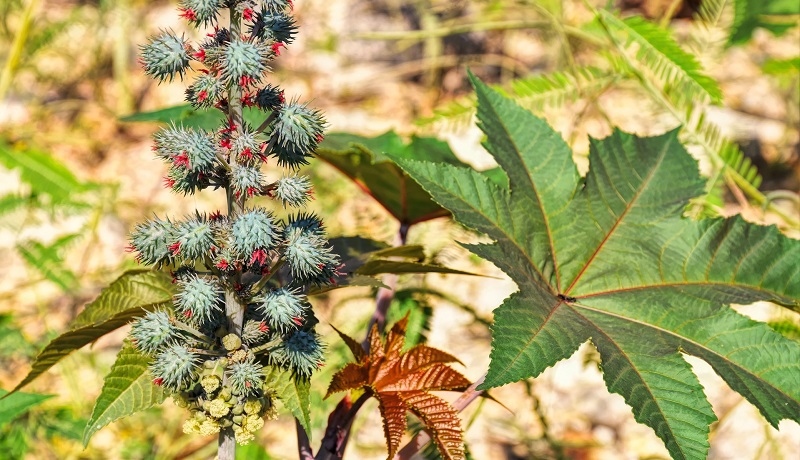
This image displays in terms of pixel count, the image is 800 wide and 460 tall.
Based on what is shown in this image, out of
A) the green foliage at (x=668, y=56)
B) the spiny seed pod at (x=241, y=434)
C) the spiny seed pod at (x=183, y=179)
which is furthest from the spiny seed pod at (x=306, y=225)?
the green foliage at (x=668, y=56)

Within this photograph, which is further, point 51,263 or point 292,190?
point 51,263

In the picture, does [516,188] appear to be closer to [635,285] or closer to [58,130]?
[635,285]

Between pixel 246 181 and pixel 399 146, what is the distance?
2.90 ft

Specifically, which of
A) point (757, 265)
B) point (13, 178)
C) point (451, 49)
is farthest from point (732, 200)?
point (13, 178)

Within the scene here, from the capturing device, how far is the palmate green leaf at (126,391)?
87 centimetres

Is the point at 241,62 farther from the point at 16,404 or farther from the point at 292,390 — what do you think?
the point at 16,404

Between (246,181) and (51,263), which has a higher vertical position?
(51,263)

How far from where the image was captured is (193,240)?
74 cm

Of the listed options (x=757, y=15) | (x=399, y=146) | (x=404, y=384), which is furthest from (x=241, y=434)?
(x=757, y=15)

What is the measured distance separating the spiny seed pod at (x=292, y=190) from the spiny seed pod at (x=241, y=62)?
112 millimetres

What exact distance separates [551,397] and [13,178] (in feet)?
9.16

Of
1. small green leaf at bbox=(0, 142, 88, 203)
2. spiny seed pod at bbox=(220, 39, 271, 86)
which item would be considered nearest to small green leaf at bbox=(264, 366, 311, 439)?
spiny seed pod at bbox=(220, 39, 271, 86)

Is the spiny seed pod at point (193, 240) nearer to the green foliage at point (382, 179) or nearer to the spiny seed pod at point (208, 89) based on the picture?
the spiny seed pod at point (208, 89)

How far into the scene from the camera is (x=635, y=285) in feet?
3.79
